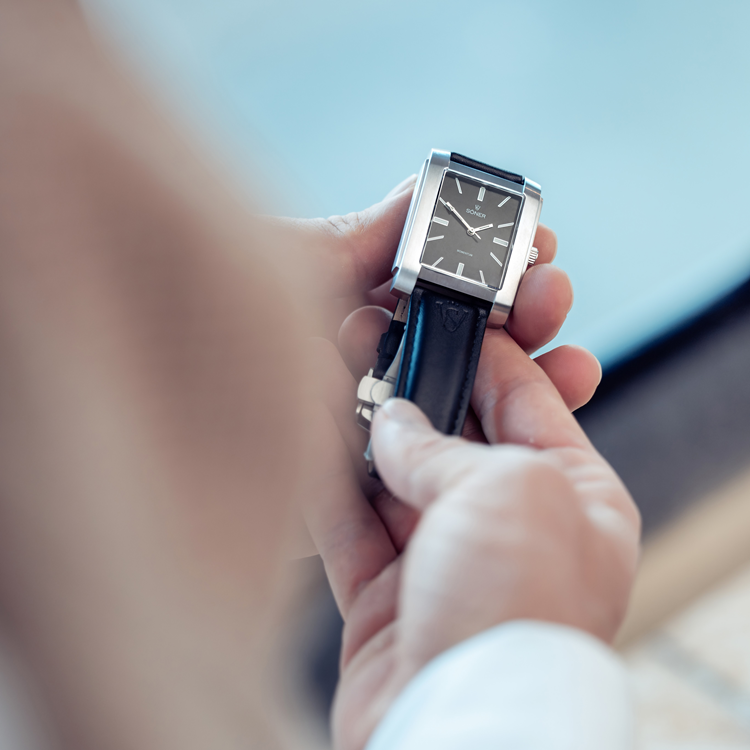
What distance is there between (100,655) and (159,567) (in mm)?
38

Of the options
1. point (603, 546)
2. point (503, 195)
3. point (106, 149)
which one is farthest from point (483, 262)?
point (106, 149)

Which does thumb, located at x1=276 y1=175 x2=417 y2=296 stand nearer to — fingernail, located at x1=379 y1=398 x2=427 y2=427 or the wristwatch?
the wristwatch

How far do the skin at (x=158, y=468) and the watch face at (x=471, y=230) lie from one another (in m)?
0.29

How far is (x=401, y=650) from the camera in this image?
35 cm

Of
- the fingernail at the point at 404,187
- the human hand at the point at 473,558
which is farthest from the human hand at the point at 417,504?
the fingernail at the point at 404,187

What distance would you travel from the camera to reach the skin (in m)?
0.22

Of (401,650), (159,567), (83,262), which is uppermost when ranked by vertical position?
(83,262)

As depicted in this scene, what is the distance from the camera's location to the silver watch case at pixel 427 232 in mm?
603

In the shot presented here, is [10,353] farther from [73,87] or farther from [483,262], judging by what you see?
[483,262]

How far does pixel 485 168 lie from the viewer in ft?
2.08

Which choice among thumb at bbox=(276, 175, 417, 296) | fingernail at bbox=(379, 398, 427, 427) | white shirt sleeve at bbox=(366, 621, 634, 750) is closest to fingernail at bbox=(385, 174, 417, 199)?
thumb at bbox=(276, 175, 417, 296)

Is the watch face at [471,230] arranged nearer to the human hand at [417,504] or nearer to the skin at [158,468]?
the human hand at [417,504]

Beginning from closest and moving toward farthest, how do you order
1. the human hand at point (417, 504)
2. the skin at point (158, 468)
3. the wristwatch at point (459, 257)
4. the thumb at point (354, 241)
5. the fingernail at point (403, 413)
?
1. the skin at point (158, 468)
2. the human hand at point (417, 504)
3. the fingernail at point (403, 413)
4. the wristwatch at point (459, 257)
5. the thumb at point (354, 241)

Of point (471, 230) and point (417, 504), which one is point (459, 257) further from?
point (417, 504)
